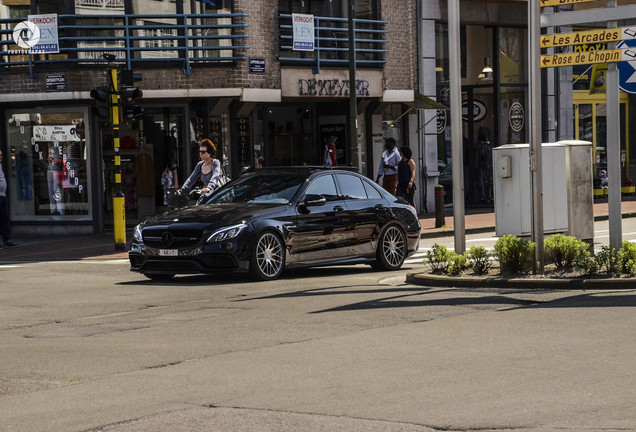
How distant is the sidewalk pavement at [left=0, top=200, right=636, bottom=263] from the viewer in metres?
20.4

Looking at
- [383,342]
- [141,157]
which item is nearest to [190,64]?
[141,157]

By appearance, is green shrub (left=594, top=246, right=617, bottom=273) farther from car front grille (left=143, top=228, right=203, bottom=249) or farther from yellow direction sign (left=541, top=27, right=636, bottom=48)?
car front grille (left=143, top=228, right=203, bottom=249)

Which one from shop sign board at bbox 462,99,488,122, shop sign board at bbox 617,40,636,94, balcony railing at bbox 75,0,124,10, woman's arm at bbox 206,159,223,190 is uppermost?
balcony railing at bbox 75,0,124,10

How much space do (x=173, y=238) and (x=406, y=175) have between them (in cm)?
1152

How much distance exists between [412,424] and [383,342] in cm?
282

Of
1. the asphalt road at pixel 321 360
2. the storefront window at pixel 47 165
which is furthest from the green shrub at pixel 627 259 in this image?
the storefront window at pixel 47 165

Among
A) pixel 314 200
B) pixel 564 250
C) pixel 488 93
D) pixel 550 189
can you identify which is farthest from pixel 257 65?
pixel 564 250

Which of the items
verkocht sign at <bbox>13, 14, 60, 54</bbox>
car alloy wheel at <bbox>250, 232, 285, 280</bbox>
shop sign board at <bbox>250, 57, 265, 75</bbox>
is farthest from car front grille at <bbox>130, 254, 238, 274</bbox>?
shop sign board at <bbox>250, 57, 265, 75</bbox>

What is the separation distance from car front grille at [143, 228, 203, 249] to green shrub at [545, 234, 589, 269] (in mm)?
4254

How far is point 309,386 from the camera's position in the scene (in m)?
7.02

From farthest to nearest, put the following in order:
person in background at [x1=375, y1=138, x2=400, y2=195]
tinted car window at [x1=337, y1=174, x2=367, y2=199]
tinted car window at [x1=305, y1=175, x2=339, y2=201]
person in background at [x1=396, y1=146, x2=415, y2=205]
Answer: person in background at [x1=375, y1=138, x2=400, y2=195]
person in background at [x1=396, y1=146, x2=415, y2=205]
tinted car window at [x1=337, y1=174, x2=367, y2=199]
tinted car window at [x1=305, y1=175, x2=339, y2=201]

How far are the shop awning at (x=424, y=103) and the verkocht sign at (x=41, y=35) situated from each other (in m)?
9.64

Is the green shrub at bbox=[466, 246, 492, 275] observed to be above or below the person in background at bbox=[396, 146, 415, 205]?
below

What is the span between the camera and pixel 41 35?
23.8 meters
